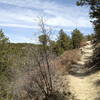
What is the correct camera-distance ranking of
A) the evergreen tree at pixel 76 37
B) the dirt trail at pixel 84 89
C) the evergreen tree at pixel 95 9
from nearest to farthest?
the dirt trail at pixel 84 89
the evergreen tree at pixel 95 9
the evergreen tree at pixel 76 37

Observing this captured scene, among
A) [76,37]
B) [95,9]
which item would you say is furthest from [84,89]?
[76,37]

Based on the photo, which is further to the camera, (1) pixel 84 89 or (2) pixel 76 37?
(2) pixel 76 37

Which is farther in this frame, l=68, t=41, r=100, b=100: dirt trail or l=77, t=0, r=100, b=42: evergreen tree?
l=77, t=0, r=100, b=42: evergreen tree

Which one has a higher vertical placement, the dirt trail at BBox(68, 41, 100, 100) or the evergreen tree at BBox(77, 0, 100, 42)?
the evergreen tree at BBox(77, 0, 100, 42)

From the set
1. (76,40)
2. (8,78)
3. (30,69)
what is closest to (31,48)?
(30,69)

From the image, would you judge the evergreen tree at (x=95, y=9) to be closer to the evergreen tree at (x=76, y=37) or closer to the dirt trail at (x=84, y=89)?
the dirt trail at (x=84, y=89)

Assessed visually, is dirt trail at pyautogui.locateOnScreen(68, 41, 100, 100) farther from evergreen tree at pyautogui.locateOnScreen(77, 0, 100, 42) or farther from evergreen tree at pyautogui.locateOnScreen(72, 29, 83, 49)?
evergreen tree at pyautogui.locateOnScreen(72, 29, 83, 49)

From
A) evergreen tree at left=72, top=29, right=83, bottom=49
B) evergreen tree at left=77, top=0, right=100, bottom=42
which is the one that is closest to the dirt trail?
evergreen tree at left=77, top=0, right=100, bottom=42

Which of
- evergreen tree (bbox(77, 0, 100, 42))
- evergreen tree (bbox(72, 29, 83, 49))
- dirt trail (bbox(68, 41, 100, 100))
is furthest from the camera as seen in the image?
evergreen tree (bbox(72, 29, 83, 49))

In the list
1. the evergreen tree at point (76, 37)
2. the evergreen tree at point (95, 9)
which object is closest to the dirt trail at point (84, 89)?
the evergreen tree at point (95, 9)

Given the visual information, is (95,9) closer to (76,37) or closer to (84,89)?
(84,89)

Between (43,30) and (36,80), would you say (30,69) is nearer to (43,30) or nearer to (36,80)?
(36,80)

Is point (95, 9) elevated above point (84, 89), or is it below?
above

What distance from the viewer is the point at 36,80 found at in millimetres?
13297
